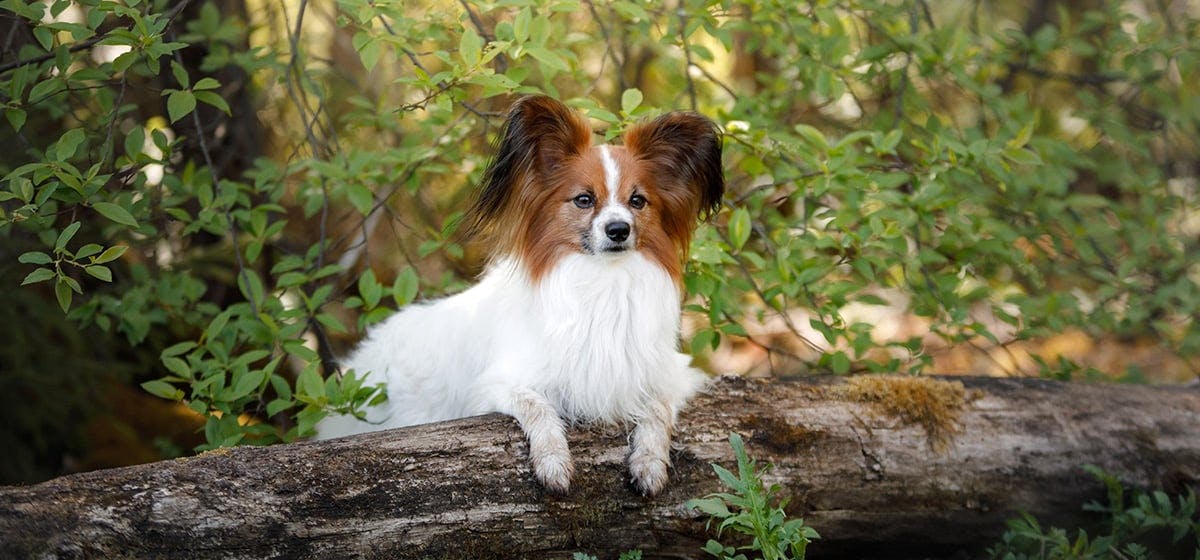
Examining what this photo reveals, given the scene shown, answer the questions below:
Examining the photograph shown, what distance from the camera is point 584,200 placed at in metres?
3.54

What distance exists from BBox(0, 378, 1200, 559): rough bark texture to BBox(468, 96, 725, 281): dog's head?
0.71 metres

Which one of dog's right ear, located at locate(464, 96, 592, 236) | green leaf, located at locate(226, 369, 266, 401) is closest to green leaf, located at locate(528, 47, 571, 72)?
dog's right ear, located at locate(464, 96, 592, 236)

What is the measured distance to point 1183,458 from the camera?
4.18 metres

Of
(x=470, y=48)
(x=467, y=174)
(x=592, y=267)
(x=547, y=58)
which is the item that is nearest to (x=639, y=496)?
(x=592, y=267)

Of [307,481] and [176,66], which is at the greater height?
[176,66]

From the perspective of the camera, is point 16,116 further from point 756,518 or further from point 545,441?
point 756,518

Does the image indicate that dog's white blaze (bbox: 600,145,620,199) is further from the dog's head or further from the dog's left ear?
the dog's left ear

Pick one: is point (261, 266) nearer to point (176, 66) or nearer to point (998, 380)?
point (176, 66)

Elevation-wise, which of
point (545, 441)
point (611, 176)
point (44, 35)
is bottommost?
point (545, 441)

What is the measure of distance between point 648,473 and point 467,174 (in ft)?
7.83

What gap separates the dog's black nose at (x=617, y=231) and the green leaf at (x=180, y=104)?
5.51 feet

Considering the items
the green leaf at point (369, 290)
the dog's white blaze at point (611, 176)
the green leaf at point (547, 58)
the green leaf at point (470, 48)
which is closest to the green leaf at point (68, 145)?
the green leaf at point (369, 290)

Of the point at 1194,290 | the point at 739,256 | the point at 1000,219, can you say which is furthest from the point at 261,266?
the point at 1194,290

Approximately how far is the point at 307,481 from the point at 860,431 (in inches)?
86.4
